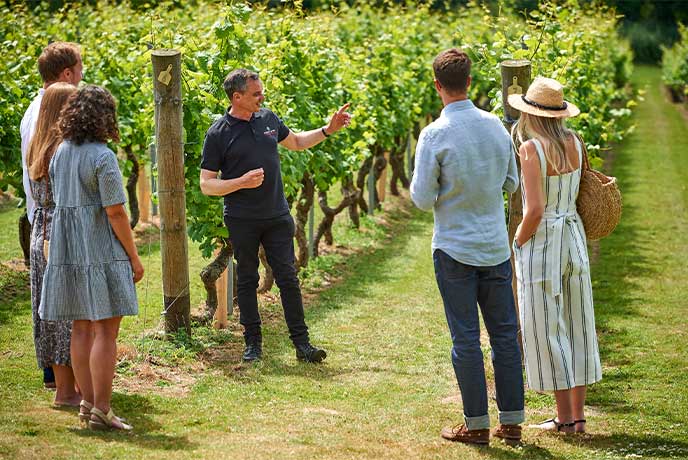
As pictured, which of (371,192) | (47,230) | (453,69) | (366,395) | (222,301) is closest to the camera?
(453,69)

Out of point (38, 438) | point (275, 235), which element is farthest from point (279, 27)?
point (38, 438)

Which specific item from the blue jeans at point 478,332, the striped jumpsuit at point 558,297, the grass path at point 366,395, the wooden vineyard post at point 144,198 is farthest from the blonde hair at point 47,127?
the wooden vineyard post at point 144,198

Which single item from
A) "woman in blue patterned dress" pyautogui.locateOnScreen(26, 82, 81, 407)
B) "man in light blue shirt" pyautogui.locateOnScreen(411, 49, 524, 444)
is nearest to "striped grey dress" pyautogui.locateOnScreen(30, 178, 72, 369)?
"woman in blue patterned dress" pyautogui.locateOnScreen(26, 82, 81, 407)

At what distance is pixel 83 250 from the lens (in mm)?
5332

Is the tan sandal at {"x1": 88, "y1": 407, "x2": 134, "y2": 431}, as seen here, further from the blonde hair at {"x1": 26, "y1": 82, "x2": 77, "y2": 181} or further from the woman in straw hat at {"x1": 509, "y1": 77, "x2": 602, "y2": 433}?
the woman in straw hat at {"x1": 509, "y1": 77, "x2": 602, "y2": 433}

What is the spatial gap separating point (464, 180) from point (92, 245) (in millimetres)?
1800

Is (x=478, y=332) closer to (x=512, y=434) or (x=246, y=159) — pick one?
(x=512, y=434)

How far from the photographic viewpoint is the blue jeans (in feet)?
17.1

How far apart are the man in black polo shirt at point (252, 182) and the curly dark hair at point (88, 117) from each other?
4.87 ft

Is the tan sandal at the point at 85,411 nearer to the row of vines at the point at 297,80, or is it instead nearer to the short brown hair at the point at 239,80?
the short brown hair at the point at 239,80

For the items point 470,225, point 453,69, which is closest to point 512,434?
point 470,225

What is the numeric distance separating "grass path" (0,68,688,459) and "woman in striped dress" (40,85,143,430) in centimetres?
40

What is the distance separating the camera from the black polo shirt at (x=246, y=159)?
22.4 ft

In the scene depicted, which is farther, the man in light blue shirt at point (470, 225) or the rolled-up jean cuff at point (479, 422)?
the rolled-up jean cuff at point (479, 422)
